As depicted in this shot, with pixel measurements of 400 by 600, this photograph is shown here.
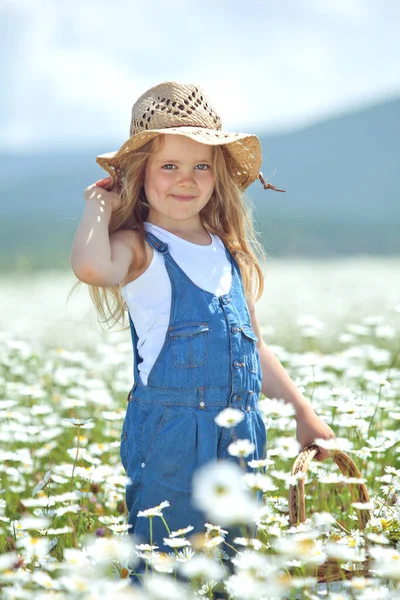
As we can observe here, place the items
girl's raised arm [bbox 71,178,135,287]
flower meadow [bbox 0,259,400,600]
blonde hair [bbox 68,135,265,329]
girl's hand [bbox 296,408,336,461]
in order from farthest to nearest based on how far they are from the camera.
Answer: girl's hand [bbox 296,408,336,461], blonde hair [bbox 68,135,265,329], girl's raised arm [bbox 71,178,135,287], flower meadow [bbox 0,259,400,600]

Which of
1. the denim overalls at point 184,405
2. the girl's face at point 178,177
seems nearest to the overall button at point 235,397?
the denim overalls at point 184,405

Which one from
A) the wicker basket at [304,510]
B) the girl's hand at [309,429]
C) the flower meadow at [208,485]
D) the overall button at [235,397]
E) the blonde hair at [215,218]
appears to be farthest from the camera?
the girl's hand at [309,429]

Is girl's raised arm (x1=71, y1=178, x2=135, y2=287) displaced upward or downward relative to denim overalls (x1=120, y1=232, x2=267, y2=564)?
upward

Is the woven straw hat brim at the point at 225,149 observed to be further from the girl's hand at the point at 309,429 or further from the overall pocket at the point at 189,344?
the girl's hand at the point at 309,429

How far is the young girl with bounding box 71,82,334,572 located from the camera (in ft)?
6.57

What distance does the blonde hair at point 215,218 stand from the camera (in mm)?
2186

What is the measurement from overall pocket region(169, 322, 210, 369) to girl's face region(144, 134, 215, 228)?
33 cm

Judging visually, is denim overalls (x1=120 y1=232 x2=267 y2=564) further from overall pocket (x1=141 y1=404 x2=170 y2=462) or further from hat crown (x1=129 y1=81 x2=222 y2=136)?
hat crown (x1=129 y1=81 x2=222 y2=136)

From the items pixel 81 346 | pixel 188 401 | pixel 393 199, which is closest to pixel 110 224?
pixel 188 401

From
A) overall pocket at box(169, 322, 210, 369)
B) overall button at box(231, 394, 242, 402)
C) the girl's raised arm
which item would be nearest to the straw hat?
the girl's raised arm

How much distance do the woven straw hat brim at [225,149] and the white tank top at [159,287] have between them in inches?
8.0

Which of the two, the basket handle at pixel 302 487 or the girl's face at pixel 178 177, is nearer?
the basket handle at pixel 302 487

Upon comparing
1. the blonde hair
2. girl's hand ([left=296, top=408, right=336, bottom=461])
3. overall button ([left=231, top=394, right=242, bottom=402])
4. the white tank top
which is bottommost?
girl's hand ([left=296, top=408, right=336, bottom=461])

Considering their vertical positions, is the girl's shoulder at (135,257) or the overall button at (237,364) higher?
the girl's shoulder at (135,257)
